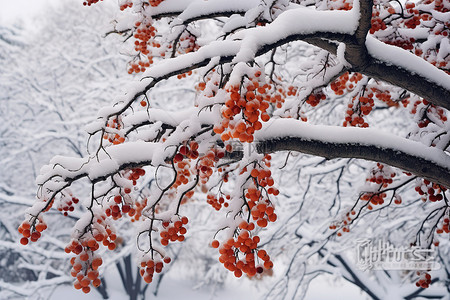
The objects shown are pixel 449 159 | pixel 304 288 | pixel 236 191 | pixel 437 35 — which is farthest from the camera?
pixel 304 288

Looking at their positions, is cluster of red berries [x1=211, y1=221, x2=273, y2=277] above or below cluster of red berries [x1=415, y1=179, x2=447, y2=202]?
below

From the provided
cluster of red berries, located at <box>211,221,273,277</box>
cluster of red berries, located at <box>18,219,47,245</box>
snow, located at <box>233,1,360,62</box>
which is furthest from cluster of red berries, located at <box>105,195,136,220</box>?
snow, located at <box>233,1,360,62</box>

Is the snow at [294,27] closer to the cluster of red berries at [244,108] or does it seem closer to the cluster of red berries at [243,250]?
the cluster of red berries at [244,108]

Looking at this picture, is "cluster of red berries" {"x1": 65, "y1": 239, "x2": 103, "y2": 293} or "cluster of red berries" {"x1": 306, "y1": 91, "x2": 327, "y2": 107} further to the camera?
"cluster of red berries" {"x1": 306, "y1": 91, "x2": 327, "y2": 107}

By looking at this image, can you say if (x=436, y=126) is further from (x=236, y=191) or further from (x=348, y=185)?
(x=348, y=185)

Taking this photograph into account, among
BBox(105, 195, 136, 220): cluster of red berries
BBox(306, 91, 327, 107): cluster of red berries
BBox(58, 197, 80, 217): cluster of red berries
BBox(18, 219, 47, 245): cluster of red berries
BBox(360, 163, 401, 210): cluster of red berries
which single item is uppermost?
BBox(306, 91, 327, 107): cluster of red berries

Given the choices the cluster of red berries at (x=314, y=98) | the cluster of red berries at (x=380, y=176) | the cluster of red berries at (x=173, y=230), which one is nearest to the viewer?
the cluster of red berries at (x=173, y=230)

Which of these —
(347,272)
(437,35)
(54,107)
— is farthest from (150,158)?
(54,107)

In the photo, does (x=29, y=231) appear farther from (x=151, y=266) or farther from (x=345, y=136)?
(x=345, y=136)

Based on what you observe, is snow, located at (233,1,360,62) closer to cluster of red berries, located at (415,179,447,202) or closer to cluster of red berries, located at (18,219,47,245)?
cluster of red berries, located at (18,219,47,245)

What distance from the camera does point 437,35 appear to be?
291 cm

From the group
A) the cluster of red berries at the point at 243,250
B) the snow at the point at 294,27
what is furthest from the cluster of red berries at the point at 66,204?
the snow at the point at 294,27

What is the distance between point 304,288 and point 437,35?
471cm

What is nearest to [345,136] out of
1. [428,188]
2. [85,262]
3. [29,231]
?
[428,188]
